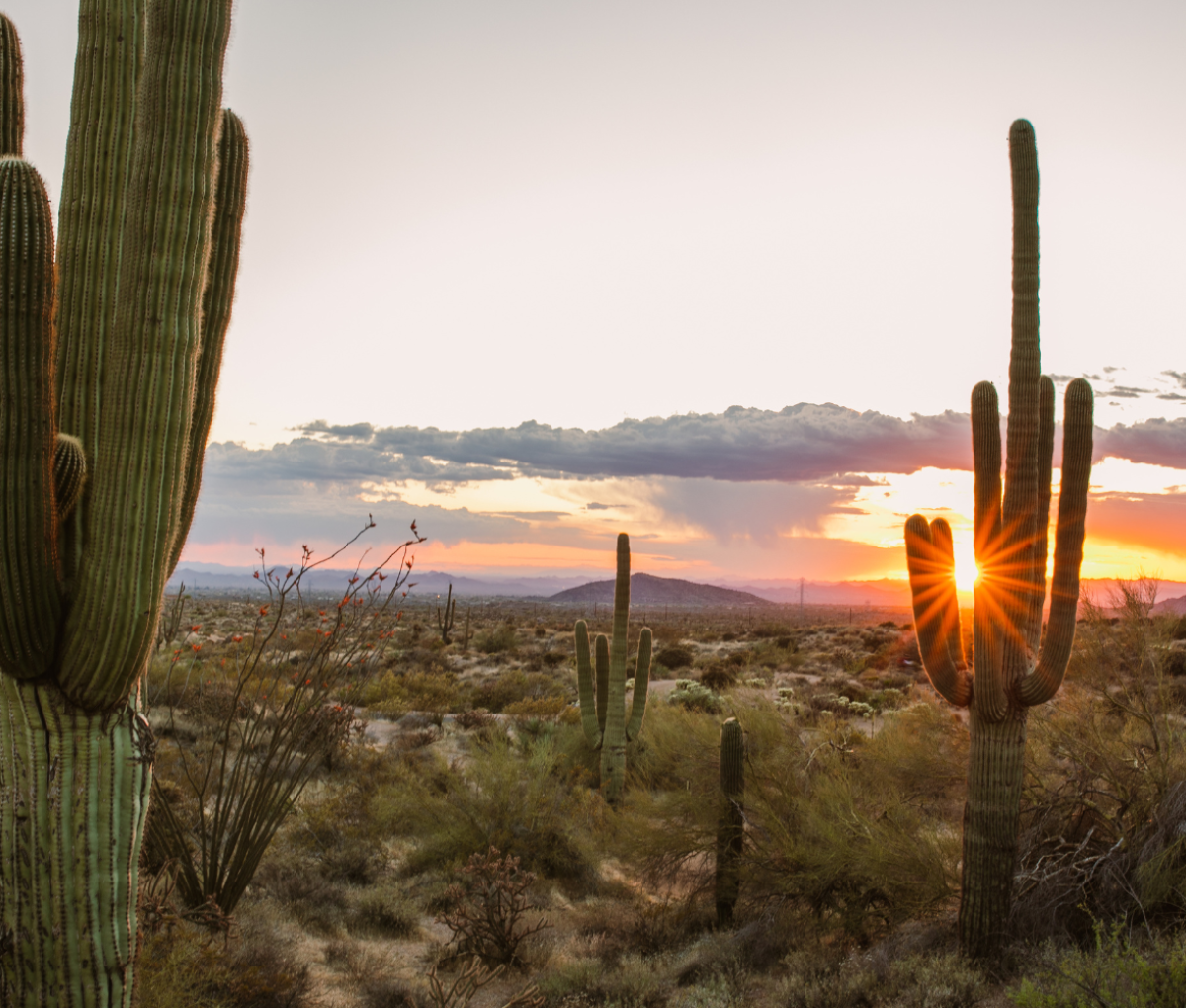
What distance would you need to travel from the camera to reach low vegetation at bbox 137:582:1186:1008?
584cm

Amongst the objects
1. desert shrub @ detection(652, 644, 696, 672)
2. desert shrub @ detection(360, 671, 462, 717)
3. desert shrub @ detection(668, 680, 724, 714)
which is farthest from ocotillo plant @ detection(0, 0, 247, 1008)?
desert shrub @ detection(652, 644, 696, 672)

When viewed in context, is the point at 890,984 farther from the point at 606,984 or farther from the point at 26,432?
the point at 26,432

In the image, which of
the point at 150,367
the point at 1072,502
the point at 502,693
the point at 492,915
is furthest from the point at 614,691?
the point at 150,367

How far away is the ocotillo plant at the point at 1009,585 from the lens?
6.31 m

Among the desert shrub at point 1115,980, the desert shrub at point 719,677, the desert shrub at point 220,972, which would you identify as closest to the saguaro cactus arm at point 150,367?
the desert shrub at point 220,972

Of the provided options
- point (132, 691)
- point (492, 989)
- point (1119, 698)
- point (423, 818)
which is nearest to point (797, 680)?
point (1119, 698)

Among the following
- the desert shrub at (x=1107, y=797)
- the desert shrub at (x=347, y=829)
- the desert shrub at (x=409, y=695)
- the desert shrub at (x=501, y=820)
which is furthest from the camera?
the desert shrub at (x=409, y=695)

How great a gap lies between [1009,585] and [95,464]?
6514mm

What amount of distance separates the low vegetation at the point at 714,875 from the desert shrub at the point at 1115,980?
0.02 metres

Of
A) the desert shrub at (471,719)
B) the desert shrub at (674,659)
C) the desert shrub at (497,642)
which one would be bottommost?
the desert shrub at (497,642)

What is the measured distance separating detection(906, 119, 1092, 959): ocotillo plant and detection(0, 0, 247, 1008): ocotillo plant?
5859 millimetres

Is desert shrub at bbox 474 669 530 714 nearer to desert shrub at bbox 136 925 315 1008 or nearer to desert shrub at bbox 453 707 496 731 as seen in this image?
desert shrub at bbox 453 707 496 731

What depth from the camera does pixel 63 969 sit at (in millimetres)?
3465

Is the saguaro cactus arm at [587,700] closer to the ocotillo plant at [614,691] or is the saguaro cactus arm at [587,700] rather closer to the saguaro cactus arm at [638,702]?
the ocotillo plant at [614,691]
